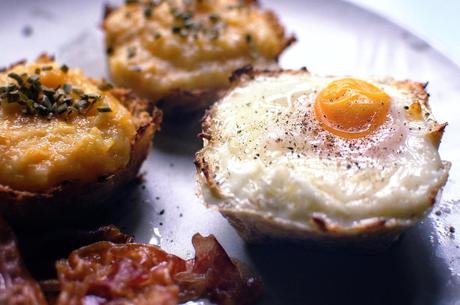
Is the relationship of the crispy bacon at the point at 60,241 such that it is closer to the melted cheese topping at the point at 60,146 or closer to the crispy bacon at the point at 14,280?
the crispy bacon at the point at 14,280

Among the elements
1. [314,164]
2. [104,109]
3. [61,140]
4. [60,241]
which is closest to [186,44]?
[104,109]

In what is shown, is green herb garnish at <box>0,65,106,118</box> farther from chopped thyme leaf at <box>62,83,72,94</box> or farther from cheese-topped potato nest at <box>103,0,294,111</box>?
cheese-topped potato nest at <box>103,0,294,111</box>

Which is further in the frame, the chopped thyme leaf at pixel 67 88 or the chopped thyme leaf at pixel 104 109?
the chopped thyme leaf at pixel 67 88

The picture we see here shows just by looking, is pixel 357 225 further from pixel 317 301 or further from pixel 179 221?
pixel 179 221

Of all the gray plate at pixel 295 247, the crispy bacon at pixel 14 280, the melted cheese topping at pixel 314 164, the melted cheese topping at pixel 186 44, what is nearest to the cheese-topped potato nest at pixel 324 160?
the melted cheese topping at pixel 314 164

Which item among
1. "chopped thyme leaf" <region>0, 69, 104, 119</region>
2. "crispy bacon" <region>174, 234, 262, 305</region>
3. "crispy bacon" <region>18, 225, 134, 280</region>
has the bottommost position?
"crispy bacon" <region>174, 234, 262, 305</region>

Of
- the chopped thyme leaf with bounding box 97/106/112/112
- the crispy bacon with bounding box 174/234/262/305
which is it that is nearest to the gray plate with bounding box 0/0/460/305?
the crispy bacon with bounding box 174/234/262/305

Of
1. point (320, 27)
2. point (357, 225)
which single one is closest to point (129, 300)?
point (357, 225)

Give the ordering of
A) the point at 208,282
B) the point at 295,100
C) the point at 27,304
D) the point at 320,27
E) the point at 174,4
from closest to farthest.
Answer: the point at 27,304, the point at 208,282, the point at 295,100, the point at 174,4, the point at 320,27
